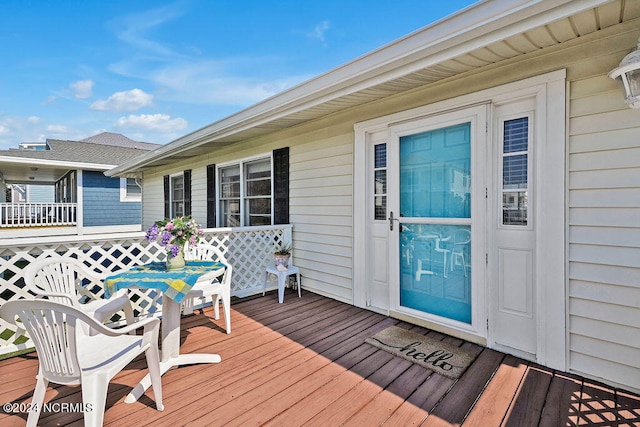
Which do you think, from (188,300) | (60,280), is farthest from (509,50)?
(60,280)

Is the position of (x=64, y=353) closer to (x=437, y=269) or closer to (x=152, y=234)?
(x=152, y=234)

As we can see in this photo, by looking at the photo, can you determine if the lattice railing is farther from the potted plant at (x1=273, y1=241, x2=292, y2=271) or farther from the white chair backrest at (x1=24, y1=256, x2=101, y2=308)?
the potted plant at (x1=273, y1=241, x2=292, y2=271)

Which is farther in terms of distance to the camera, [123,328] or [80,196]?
[80,196]

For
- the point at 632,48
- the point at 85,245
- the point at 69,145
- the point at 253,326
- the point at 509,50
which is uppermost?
the point at 69,145

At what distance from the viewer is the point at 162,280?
6.91 feet

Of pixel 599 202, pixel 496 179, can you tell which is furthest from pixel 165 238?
pixel 599 202

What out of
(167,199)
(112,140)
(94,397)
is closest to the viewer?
(94,397)

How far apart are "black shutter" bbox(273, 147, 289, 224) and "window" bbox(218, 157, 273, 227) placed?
0.19m

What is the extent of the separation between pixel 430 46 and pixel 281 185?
2.98 metres

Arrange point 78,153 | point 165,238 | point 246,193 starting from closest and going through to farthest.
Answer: point 165,238 → point 246,193 → point 78,153

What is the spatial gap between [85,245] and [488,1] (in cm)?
401

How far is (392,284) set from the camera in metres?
3.28

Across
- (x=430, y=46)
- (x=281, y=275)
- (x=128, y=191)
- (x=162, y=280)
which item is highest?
(x=430, y=46)

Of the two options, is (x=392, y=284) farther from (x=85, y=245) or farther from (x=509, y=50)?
(x=85, y=245)
